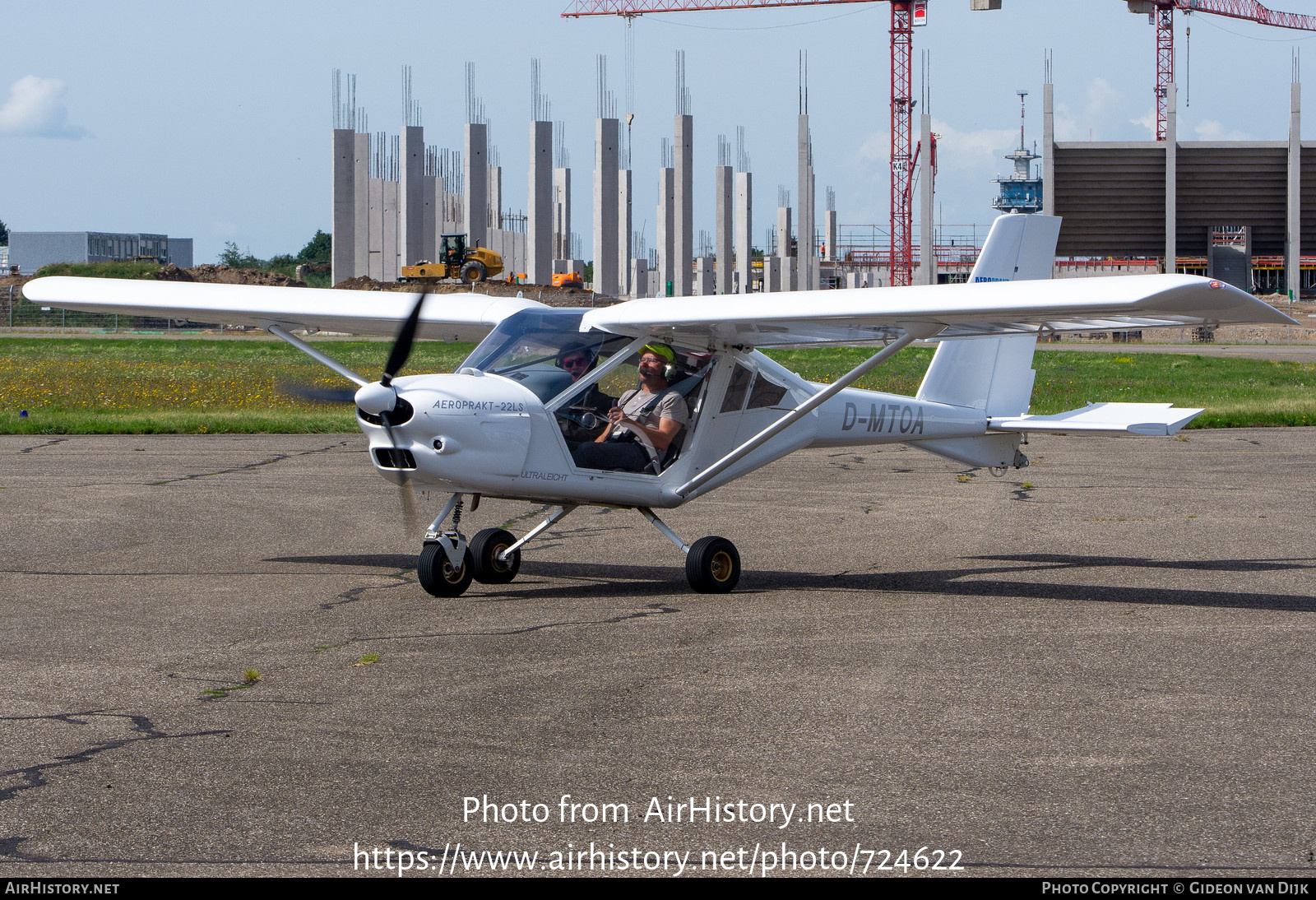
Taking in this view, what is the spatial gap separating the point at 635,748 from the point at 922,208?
60414 millimetres

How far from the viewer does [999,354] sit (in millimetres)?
11961

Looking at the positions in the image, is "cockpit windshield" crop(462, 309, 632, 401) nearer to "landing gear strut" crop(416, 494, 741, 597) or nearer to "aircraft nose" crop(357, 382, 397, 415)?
"landing gear strut" crop(416, 494, 741, 597)

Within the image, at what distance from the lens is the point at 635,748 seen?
18.2ft

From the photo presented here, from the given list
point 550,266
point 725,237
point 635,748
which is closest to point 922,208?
point 725,237

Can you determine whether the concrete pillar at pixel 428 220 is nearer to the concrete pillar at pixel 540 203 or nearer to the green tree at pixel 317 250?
the concrete pillar at pixel 540 203

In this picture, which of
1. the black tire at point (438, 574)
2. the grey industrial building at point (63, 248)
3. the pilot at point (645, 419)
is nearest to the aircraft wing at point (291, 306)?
the pilot at point (645, 419)

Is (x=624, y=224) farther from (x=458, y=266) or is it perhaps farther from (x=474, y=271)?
(x=474, y=271)

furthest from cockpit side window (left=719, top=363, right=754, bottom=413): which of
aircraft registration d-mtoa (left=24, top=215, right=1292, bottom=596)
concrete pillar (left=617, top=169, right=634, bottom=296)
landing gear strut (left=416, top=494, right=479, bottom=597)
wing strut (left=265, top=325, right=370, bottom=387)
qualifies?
concrete pillar (left=617, top=169, right=634, bottom=296)

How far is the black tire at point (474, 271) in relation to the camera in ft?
212

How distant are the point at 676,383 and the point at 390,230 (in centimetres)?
7019

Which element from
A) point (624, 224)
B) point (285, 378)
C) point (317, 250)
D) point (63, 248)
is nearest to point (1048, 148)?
point (624, 224)

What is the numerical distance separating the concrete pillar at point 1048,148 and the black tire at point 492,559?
62930 millimetres

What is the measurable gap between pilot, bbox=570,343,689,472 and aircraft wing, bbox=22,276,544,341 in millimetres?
1288

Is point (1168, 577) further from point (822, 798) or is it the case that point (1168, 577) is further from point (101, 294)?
point (101, 294)
